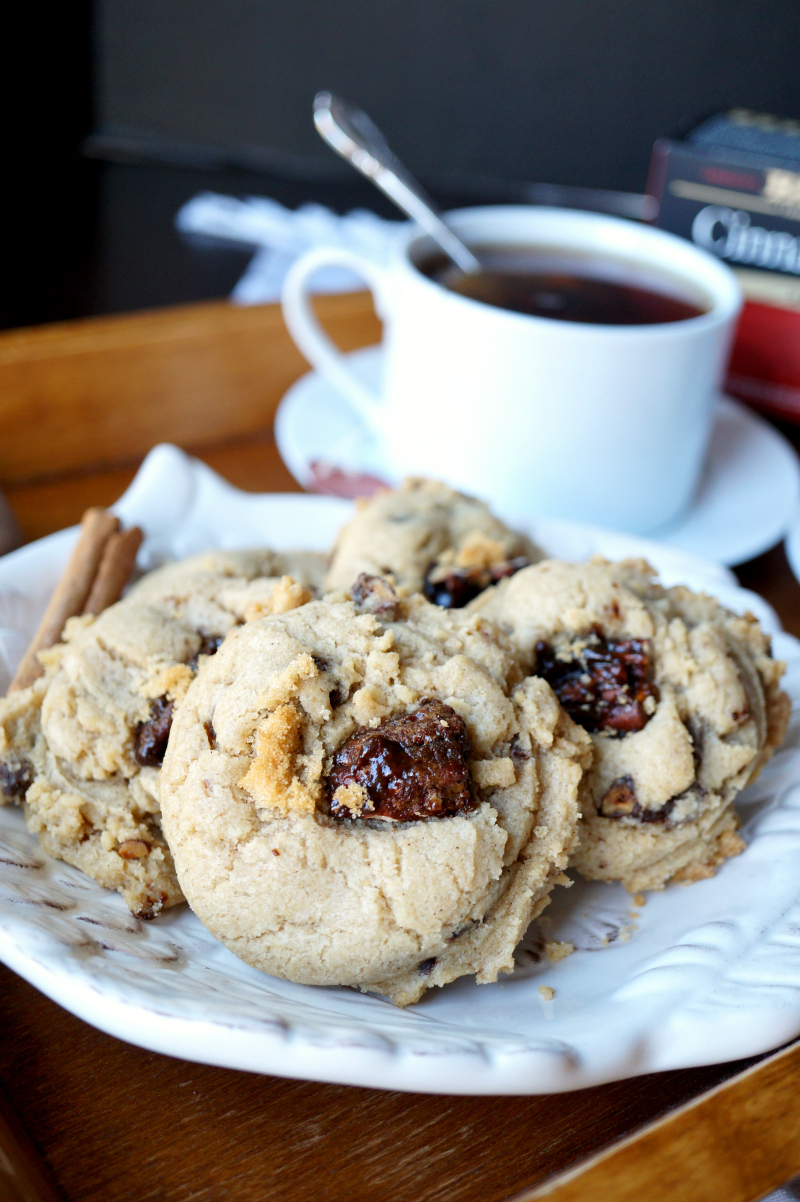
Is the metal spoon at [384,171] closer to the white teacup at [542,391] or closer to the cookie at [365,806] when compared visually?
the white teacup at [542,391]

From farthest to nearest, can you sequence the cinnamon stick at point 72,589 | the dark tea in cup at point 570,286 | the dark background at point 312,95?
the dark background at point 312,95
the dark tea in cup at point 570,286
the cinnamon stick at point 72,589

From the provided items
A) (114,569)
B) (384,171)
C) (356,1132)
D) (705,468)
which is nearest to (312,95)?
(384,171)

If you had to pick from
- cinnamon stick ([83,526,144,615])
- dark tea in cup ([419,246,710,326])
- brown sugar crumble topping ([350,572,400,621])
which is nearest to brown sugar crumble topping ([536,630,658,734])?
brown sugar crumble topping ([350,572,400,621])

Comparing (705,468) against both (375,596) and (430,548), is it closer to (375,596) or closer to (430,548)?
(430,548)

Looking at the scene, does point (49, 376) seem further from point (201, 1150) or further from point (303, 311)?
point (201, 1150)

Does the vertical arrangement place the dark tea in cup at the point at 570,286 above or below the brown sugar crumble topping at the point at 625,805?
above

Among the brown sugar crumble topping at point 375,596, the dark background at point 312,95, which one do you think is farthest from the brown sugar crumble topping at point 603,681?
the dark background at point 312,95
